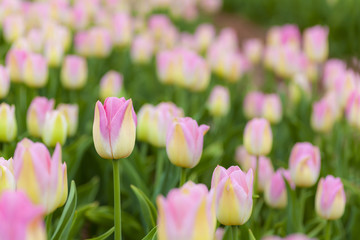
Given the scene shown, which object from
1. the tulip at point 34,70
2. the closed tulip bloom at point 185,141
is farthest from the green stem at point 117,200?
the tulip at point 34,70

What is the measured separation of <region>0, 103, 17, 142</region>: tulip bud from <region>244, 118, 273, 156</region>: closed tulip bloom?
0.65 metres

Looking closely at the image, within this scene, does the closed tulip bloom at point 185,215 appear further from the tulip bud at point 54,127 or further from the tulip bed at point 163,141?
the tulip bud at point 54,127

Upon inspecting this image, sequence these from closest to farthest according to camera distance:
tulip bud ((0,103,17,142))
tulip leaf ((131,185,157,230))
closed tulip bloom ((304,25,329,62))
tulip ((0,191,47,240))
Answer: tulip ((0,191,47,240)), tulip leaf ((131,185,157,230)), tulip bud ((0,103,17,142)), closed tulip bloom ((304,25,329,62))

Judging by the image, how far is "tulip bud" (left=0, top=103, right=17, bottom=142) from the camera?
1297 millimetres

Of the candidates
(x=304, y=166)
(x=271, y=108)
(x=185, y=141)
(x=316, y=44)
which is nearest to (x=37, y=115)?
(x=185, y=141)

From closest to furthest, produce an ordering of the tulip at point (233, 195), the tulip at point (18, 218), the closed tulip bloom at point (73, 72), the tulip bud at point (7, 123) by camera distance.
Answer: the tulip at point (18, 218) → the tulip at point (233, 195) → the tulip bud at point (7, 123) → the closed tulip bloom at point (73, 72)

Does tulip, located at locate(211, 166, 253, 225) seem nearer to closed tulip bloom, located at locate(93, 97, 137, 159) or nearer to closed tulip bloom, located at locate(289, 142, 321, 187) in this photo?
closed tulip bloom, located at locate(93, 97, 137, 159)

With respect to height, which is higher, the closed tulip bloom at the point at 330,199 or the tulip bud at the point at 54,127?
the tulip bud at the point at 54,127

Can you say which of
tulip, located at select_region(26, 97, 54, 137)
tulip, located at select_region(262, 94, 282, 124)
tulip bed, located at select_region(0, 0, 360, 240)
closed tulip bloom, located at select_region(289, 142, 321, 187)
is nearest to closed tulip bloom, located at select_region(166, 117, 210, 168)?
tulip bed, located at select_region(0, 0, 360, 240)

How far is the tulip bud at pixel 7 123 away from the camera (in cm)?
130

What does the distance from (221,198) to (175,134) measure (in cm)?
19

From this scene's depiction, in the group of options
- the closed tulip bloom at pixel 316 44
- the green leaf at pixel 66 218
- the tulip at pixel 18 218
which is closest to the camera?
the tulip at pixel 18 218

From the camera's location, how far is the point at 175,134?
3.21 ft

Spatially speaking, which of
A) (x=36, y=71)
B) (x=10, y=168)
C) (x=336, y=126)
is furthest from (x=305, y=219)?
(x=10, y=168)
